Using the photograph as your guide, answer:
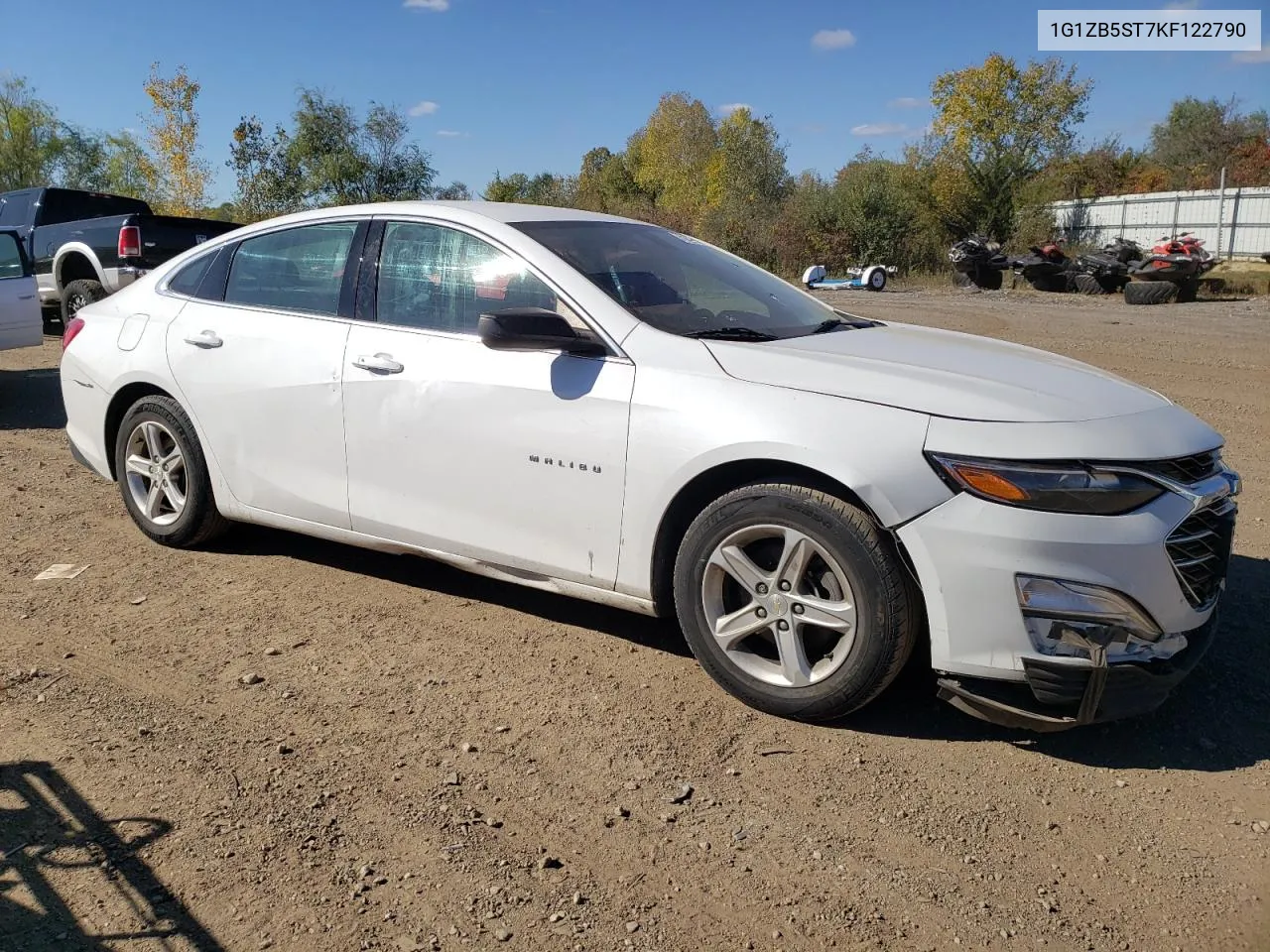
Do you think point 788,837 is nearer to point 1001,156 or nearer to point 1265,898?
point 1265,898

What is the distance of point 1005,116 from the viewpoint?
37875mm

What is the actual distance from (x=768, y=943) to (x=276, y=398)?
309 cm

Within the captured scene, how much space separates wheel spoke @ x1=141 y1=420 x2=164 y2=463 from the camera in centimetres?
501

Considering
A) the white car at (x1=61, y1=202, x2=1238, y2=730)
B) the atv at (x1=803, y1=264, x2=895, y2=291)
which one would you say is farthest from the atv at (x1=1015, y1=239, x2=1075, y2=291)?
the white car at (x1=61, y1=202, x2=1238, y2=730)

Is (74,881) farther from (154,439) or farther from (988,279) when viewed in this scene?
(988,279)

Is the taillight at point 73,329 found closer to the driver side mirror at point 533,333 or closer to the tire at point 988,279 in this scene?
the driver side mirror at point 533,333

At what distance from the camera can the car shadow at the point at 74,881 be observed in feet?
7.89

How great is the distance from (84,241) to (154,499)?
30.1 feet

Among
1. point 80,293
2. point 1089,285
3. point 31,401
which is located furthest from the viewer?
point 1089,285

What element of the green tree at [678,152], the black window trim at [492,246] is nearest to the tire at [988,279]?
the black window trim at [492,246]

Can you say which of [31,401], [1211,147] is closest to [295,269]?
[31,401]

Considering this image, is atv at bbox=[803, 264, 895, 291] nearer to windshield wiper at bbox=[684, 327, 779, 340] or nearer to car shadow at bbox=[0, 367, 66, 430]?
car shadow at bbox=[0, 367, 66, 430]

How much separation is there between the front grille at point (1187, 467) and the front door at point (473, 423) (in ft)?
5.46

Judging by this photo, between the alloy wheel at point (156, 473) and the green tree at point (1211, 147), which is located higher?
the green tree at point (1211, 147)
